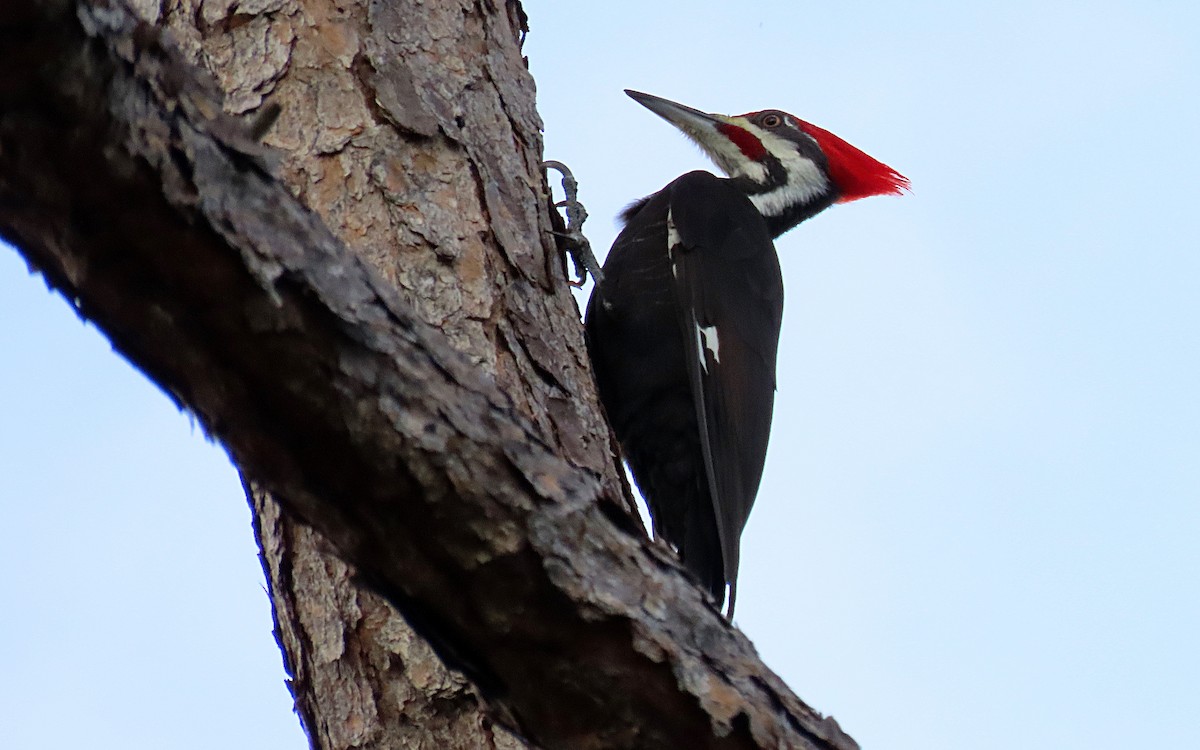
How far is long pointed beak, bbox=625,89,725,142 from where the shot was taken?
4336 mm

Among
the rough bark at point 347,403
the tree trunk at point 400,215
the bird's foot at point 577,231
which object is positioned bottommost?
the rough bark at point 347,403

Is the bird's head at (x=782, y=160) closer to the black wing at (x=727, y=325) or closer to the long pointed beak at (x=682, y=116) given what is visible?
the long pointed beak at (x=682, y=116)

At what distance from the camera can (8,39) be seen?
1.11 meters

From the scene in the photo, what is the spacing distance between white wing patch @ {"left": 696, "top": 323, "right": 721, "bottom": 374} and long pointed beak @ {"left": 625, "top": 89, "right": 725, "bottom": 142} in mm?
1161

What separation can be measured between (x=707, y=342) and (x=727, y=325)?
0.28ft

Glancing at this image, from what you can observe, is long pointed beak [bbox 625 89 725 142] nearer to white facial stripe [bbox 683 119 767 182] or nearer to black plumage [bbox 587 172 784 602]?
white facial stripe [bbox 683 119 767 182]

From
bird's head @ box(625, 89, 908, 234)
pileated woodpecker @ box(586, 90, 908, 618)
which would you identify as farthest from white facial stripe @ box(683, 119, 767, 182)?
pileated woodpecker @ box(586, 90, 908, 618)

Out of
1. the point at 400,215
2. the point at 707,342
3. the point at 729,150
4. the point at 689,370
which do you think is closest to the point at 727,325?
the point at 707,342

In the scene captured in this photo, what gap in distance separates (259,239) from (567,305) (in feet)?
4.68

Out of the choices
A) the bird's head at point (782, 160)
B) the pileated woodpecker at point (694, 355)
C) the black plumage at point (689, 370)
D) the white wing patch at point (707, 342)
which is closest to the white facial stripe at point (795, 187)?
the bird's head at point (782, 160)

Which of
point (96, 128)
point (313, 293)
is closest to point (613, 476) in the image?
point (313, 293)

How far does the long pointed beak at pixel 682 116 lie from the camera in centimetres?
434

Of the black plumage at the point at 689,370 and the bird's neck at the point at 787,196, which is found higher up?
the bird's neck at the point at 787,196

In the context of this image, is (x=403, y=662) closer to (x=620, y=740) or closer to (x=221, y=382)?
(x=620, y=740)
